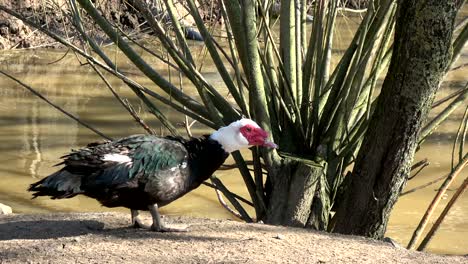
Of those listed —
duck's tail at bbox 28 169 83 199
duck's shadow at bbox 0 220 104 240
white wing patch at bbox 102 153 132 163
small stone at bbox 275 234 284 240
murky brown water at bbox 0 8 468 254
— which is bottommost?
murky brown water at bbox 0 8 468 254

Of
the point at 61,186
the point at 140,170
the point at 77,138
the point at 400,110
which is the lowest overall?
the point at 77,138

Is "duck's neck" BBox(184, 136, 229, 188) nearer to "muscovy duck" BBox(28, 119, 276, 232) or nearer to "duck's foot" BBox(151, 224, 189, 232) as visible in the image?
"muscovy duck" BBox(28, 119, 276, 232)

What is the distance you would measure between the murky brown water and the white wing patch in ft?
11.2

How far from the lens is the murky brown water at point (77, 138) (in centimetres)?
865

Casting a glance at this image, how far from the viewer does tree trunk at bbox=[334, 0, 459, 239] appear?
4688mm

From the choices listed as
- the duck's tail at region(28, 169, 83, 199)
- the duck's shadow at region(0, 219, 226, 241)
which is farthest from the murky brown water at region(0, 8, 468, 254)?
the duck's tail at region(28, 169, 83, 199)

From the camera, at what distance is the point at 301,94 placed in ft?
19.6

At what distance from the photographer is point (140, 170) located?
4.26 metres

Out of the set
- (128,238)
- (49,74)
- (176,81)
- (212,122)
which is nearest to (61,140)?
(176,81)

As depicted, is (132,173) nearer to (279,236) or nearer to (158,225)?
(158,225)

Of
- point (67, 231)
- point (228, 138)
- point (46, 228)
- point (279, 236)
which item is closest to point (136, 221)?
point (67, 231)

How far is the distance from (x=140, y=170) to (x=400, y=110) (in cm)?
172

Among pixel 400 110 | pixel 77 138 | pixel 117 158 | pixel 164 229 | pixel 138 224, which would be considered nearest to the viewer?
pixel 117 158

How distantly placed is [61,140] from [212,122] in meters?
5.74
